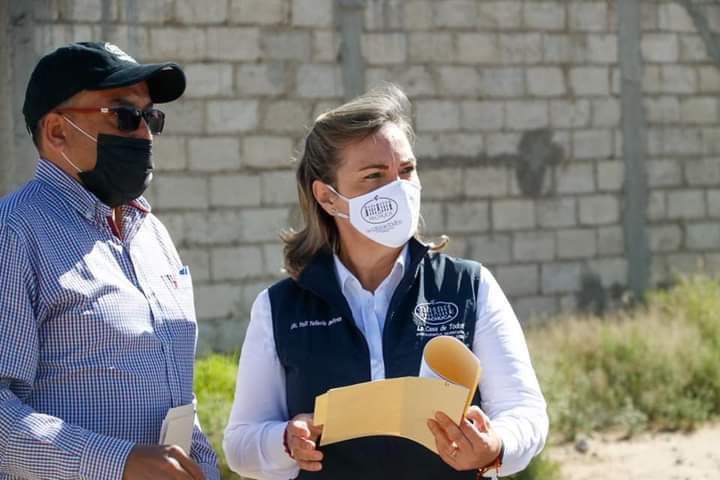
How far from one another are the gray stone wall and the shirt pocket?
6080 millimetres

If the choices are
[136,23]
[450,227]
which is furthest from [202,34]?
[450,227]

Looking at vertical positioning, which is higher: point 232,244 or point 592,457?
point 232,244

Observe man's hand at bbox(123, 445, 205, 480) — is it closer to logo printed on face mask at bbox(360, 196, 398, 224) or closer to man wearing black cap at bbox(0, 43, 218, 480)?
man wearing black cap at bbox(0, 43, 218, 480)

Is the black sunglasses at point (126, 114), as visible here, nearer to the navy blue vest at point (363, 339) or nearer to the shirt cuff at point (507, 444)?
the navy blue vest at point (363, 339)

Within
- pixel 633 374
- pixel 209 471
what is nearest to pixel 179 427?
pixel 209 471

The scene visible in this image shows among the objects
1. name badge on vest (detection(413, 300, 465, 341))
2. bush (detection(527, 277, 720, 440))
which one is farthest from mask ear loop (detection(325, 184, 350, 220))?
bush (detection(527, 277, 720, 440))

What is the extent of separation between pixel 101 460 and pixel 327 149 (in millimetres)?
1072

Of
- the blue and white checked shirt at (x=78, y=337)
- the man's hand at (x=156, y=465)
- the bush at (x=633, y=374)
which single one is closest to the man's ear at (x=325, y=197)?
the blue and white checked shirt at (x=78, y=337)

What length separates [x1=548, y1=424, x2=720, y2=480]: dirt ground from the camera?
6.96 metres

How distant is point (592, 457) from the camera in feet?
24.3

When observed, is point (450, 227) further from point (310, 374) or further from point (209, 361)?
point (310, 374)

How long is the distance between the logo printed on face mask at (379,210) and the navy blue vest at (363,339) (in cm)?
14

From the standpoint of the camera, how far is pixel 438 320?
9.82ft

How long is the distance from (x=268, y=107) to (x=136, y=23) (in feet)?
4.13
